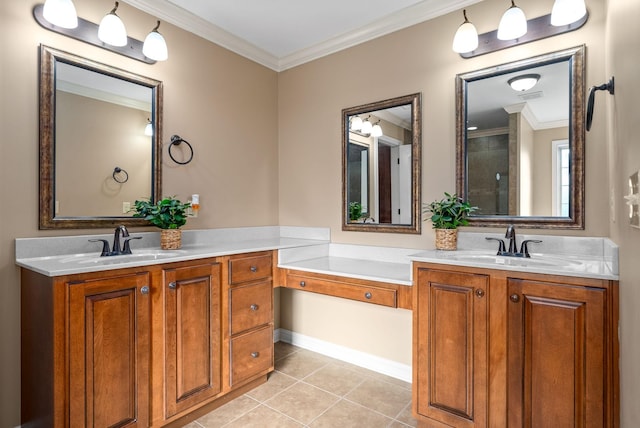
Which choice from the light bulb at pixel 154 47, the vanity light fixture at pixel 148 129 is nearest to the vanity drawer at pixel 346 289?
the vanity light fixture at pixel 148 129

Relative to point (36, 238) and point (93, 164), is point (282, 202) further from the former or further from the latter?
point (36, 238)

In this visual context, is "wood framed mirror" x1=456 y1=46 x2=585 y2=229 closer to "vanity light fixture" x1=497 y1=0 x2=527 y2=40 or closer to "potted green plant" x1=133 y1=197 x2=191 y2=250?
"vanity light fixture" x1=497 y1=0 x2=527 y2=40

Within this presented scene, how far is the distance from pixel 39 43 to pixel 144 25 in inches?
25.6

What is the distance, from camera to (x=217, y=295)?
2.07 meters

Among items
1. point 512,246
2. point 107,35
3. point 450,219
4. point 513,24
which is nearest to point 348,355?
point 450,219

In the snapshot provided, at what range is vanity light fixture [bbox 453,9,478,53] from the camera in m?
2.06

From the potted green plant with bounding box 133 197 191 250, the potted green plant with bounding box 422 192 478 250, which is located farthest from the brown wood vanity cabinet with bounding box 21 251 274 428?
the potted green plant with bounding box 422 192 478 250

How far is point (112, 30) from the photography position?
1959 mm

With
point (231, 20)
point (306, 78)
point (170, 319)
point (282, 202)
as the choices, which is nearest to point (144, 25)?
point (231, 20)

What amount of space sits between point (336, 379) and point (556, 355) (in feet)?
4.83

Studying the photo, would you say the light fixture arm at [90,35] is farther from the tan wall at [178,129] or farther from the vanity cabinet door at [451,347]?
the vanity cabinet door at [451,347]

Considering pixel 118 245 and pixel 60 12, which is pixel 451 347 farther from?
pixel 60 12

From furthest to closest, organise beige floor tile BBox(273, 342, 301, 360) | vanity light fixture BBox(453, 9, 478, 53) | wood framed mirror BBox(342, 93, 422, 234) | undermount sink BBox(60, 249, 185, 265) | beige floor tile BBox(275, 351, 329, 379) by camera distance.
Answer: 1. beige floor tile BBox(273, 342, 301, 360)
2. beige floor tile BBox(275, 351, 329, 379)
3. wood framed mirror BBox(342, 93, 422, 234)
4. vanity light fixture BBox(453, 9, 478, 53)
5. undermount sink BBox(60, 249, 185, 265)

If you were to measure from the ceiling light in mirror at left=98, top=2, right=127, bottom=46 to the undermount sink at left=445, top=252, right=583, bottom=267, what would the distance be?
2.26 metres
